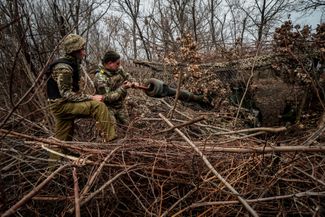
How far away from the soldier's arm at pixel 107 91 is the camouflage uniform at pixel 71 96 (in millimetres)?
427

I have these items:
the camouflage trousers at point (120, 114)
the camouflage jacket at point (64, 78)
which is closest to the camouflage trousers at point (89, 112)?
the camouflage jacket at point (64, 78)

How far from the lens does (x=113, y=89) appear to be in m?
4.86

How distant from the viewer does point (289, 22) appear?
7914 millimetres

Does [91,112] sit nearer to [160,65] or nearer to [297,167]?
[297,167]

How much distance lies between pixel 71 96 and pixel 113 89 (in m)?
1.04

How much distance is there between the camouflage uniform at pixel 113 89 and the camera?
457cm

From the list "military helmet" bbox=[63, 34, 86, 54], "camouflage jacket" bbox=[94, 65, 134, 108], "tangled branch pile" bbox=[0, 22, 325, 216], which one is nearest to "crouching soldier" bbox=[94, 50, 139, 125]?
"camouflage jacket" bbox=[94, 65, 134, 108]

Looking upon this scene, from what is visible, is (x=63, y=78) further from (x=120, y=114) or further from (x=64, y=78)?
(x=120, y=114)

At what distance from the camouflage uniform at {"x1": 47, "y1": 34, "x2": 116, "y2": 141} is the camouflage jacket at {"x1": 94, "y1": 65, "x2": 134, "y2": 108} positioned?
46 centimetres

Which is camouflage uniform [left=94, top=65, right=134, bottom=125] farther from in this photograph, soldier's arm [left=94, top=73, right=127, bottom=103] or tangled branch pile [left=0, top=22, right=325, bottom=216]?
tangled branch pile [left=0, top=22, right=325, bottom=216]

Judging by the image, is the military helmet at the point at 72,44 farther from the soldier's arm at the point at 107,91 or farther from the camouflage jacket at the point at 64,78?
the soldier's arm at the point at 107,91

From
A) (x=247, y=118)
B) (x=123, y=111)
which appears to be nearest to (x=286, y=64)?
(x=247, y=118)

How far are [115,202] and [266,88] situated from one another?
21.2 ft

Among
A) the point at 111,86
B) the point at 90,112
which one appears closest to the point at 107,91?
the point at 111,86
